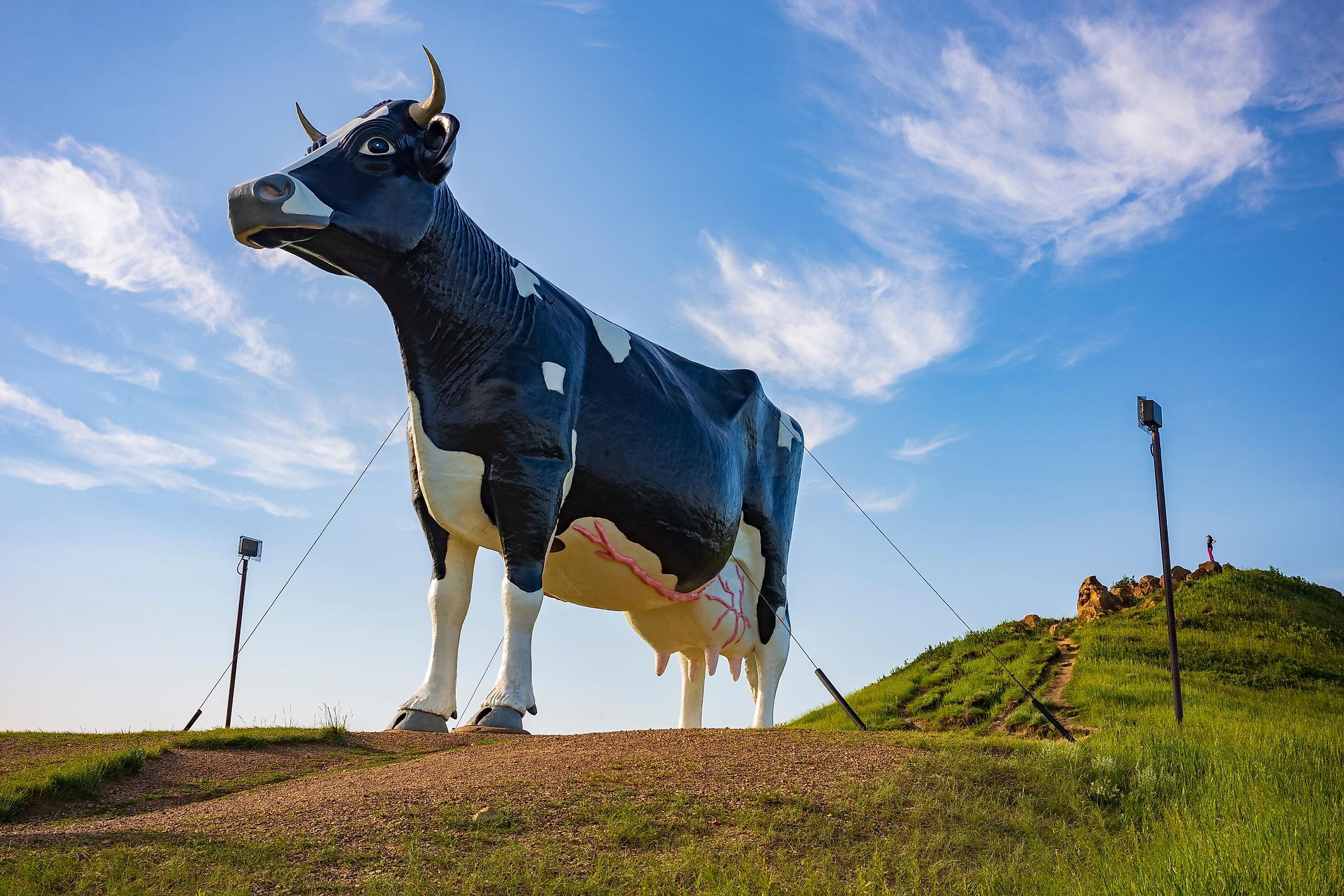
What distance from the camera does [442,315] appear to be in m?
10.2

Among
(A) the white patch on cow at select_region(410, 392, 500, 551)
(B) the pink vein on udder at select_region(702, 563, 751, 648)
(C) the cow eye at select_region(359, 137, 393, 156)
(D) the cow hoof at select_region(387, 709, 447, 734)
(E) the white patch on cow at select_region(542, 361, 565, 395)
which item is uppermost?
(C) the cow eye at select_region(359, 137, 393, 156)

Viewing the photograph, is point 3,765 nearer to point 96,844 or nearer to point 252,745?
point 252,745

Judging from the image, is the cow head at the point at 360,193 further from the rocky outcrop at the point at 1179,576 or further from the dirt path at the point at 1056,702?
the rocky outcrop at the point at 1179,576

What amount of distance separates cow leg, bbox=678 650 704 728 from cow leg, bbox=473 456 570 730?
15.6 ft

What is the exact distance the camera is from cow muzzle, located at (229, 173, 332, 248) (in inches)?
Answer: 366

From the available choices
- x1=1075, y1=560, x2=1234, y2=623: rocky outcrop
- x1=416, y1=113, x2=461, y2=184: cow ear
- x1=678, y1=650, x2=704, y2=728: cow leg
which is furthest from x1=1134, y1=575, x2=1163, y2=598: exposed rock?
x1=416, y1=113, x2=461, y2=184: cow ear

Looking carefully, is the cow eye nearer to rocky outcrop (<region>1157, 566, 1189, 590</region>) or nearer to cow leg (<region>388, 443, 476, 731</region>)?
cow leg (<region>388, 443, 476, 731</region>)

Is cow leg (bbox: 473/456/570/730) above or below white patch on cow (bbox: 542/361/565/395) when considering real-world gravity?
below

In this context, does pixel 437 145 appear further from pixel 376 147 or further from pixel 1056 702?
pixel 1056 702

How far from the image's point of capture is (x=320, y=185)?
9.62 meters

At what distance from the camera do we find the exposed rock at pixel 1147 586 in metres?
25.2

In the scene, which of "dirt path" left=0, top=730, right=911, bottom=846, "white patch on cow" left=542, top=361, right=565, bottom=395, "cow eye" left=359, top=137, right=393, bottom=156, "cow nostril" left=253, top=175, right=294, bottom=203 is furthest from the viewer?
"white patch on cow" left=542, top=361, right=565, bottom=395

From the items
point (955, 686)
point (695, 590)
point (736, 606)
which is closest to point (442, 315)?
point (695, 590)

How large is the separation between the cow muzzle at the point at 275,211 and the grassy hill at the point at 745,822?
428 centimetres
